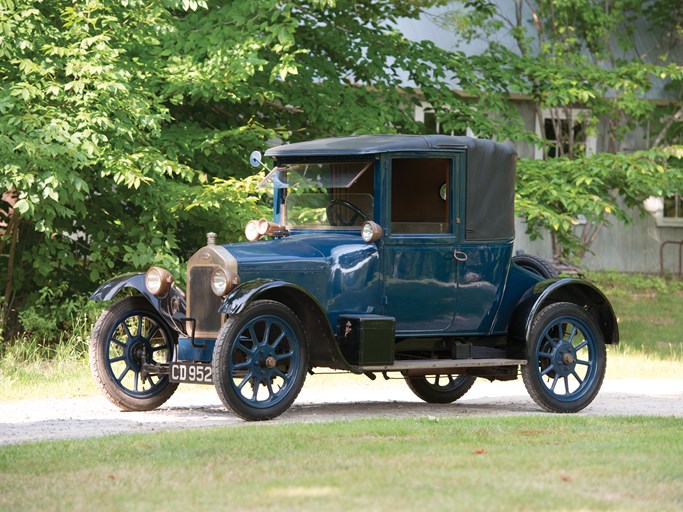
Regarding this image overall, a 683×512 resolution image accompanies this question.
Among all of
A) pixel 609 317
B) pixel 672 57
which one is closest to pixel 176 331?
pixel 609 317

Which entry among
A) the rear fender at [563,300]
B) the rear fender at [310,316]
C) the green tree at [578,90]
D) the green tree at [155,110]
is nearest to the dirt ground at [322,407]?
the rear fender at [310,316]

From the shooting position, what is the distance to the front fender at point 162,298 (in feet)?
33.1

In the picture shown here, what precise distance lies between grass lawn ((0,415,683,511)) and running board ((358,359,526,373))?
933mm

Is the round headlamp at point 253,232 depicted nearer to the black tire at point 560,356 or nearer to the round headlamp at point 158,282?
the round headlamp at point 158,282

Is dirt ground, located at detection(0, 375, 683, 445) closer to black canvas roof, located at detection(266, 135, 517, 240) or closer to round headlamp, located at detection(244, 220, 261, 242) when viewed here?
round headlamp, located at detection(244, 220, 261, 242)

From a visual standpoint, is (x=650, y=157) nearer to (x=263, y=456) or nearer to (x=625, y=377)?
(x=625, y=377)

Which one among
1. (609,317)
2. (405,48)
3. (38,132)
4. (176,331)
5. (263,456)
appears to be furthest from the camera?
(405,48)

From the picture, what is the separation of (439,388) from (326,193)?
2.22 metres

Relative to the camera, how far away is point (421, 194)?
10570mm

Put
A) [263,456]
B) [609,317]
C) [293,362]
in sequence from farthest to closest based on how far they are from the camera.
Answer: [609,317] < [293,362] < [263,456]

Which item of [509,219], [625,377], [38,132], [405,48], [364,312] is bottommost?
[625,377]

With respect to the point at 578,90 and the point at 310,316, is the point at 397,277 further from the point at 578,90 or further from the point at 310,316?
the point at 578,90

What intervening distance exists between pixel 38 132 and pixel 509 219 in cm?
457

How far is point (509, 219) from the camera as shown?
10.8 meters
